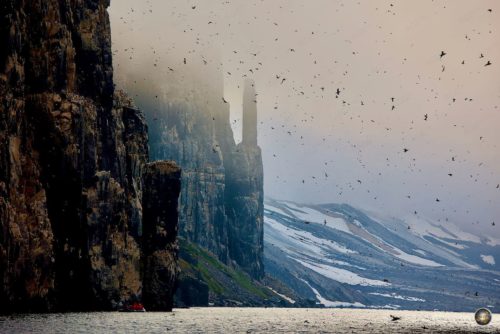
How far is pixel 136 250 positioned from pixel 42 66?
51.8 meters

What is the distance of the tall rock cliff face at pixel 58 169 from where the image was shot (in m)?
147

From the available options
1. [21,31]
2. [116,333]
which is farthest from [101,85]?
[116,333]

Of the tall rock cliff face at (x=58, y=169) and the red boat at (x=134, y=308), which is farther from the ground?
the tall rock cliff face at (x=58, y=169)

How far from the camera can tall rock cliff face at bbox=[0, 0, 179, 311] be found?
14688cm

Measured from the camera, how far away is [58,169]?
163 metres

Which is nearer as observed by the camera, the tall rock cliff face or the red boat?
the tall rock cliff face

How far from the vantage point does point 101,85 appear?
610 ft

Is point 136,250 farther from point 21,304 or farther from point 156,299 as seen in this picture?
point 21,304

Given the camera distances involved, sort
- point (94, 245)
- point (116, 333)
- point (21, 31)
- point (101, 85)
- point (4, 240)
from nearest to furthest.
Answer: point (116, 333) → point (4, 240) → point (21, 31) → point (94, 245) → point (101, 85)

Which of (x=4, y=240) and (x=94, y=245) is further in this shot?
(x=94, y=245)

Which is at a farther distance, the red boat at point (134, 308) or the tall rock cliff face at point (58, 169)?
the red boat at point (134, 308)

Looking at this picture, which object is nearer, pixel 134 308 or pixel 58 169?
pixel 58 169

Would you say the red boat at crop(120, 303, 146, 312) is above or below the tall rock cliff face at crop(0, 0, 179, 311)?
below

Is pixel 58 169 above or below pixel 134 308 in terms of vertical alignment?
above
